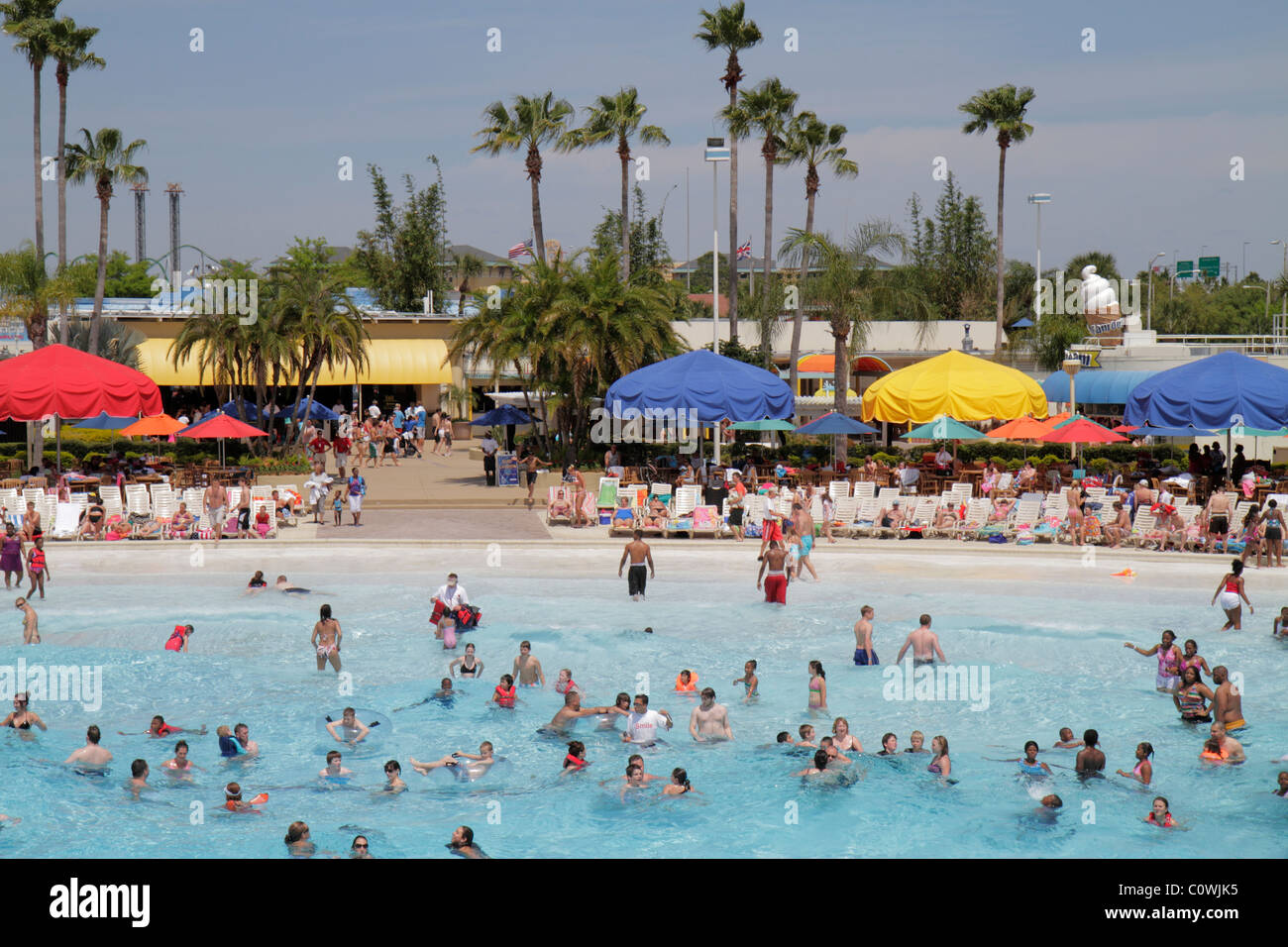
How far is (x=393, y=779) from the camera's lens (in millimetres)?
11609

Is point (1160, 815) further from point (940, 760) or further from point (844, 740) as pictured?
point (844, 740)

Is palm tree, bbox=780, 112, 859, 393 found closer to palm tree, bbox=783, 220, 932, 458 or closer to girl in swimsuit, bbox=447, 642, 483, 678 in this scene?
palm tree, bbox=783, 220, 932, 458

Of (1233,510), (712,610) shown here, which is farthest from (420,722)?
(1233,510)

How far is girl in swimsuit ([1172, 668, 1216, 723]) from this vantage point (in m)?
13.0

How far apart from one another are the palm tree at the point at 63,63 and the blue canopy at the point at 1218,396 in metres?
31.6

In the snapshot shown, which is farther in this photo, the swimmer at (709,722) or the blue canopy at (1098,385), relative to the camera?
the blue canopy at (1098,385)

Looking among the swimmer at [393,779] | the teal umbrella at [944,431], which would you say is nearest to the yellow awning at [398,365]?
the teal umbrella at [944,431]

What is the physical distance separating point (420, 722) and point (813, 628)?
607cm

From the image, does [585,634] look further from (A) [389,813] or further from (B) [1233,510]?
(B) [1233,510]

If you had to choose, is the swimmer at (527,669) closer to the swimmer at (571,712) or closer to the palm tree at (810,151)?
the swimmer at (571,712)

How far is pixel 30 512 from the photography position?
822 inches

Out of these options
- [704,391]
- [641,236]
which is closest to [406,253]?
[641,236]

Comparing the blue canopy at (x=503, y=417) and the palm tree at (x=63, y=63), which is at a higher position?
the palm tree at (x=63, y=63)

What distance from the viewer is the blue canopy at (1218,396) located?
2089 cm
